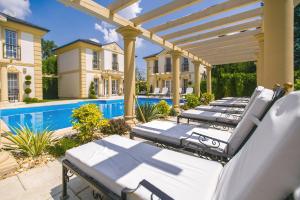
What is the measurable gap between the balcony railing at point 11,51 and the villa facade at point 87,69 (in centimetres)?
636

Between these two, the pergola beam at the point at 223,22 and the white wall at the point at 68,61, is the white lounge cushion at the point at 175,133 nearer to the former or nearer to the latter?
the pergola beam at the point at 223,22

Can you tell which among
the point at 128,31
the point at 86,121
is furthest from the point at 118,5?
the point at 86,121

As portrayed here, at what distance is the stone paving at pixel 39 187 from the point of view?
2.44 meters

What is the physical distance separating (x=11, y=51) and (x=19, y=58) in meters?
0.76

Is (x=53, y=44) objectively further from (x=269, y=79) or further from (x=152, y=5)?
(x=269, y=79)

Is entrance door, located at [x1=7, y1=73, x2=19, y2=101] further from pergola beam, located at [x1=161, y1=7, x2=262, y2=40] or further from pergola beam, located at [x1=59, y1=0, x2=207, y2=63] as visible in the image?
pergola beam, located at [x1=161, y1=7, x2=262, y2=40]

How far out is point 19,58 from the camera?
1554 cm

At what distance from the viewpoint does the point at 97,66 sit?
76.0 feet

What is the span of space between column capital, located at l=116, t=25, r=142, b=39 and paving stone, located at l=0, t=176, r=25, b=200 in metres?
4.98

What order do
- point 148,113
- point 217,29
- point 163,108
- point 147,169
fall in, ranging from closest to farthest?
1. point 147,169
2. point 148,113
3. point 217,29
4. point 163,108

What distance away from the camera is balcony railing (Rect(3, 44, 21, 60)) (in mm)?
14712

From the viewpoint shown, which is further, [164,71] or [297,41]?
[164,71]

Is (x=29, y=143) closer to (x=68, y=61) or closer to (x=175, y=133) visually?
(x=175, y=133)

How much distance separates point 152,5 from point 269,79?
4071 millimetres
